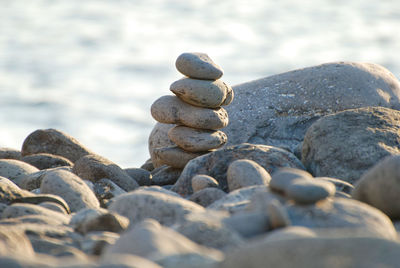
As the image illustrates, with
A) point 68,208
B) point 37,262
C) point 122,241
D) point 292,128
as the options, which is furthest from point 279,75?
point 37,262

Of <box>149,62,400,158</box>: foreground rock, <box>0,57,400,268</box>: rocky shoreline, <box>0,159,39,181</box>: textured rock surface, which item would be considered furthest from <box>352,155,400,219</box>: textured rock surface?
<box>149,62,400,158</box>: foreground rock

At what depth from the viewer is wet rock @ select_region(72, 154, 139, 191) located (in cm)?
670

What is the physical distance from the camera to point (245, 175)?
5340 mm

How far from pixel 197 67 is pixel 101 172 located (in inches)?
64.1

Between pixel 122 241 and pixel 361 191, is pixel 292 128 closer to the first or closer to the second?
pixel 361 191

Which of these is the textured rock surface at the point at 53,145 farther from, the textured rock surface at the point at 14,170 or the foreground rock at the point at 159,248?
the foreground rock at the point at 159,248

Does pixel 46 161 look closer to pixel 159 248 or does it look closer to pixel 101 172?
pixel 101 172

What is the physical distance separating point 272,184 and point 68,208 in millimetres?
1747

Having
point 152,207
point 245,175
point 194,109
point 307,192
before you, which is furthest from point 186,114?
point 307,192

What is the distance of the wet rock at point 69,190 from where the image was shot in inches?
206

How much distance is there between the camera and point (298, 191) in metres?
3.67

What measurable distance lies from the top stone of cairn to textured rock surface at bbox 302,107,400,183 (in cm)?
145

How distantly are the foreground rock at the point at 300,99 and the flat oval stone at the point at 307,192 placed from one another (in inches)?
191

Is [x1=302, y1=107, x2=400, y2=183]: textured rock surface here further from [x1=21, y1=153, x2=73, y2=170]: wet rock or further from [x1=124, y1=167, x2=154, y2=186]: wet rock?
[x1=21, y1=153, x2=73, y2=170]: wet rock
